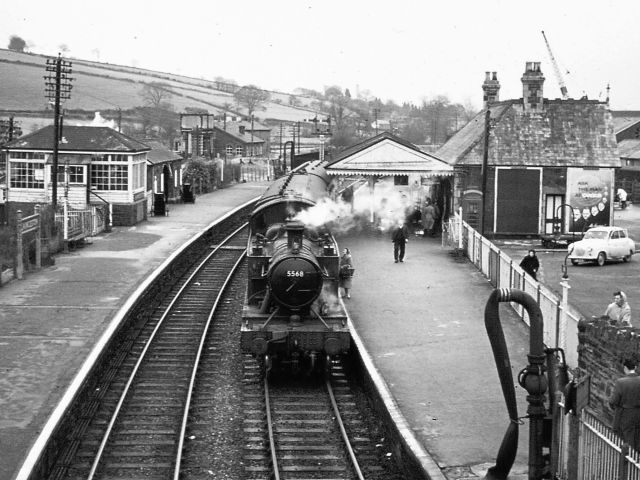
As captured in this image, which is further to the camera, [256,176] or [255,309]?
[256,176]

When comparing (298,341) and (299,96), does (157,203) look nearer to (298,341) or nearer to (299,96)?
(298,341)

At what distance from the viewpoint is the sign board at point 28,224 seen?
83.6 feet

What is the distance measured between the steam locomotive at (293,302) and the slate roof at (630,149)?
50.6 metres

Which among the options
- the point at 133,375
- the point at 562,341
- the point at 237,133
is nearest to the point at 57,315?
the point at 133,375

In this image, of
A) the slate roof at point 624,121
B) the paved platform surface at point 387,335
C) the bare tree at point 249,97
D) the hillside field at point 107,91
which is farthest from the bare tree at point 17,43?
the paved platform surface at point 387,335

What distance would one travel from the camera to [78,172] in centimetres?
3762

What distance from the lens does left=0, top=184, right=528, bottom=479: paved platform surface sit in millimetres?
12609

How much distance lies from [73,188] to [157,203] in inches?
218

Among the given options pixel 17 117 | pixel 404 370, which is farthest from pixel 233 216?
pixel 17 117

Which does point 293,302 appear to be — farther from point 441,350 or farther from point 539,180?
point 539,180

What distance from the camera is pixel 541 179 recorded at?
36.1m

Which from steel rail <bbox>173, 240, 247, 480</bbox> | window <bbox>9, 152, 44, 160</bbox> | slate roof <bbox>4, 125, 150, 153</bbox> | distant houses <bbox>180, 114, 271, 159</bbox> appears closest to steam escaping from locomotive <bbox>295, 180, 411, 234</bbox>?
slate roof <bbox>4, 125, 150, 153</bbox>

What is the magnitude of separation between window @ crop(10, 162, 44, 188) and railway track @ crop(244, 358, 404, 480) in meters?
23.5

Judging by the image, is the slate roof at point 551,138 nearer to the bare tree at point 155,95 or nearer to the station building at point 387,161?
the station building at point 387,161
